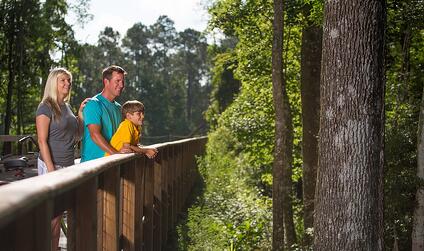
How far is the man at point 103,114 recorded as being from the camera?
5605 millimetres

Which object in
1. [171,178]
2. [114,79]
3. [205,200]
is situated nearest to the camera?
[114,79]

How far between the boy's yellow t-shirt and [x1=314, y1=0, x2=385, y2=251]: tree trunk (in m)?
1.82

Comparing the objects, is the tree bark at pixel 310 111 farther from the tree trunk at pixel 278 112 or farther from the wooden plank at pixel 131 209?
the wooden plank at pixel 131 209

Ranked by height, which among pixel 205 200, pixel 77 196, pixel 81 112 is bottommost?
pixel 205 200

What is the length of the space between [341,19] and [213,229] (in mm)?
5966

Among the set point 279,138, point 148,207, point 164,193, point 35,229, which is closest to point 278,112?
point 279,138

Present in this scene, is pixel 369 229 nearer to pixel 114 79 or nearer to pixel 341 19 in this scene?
pixel 341 19

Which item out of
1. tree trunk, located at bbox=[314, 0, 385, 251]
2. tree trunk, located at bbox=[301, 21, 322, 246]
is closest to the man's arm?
tree trunk, located at bbox=[314, 0, 385, 251]

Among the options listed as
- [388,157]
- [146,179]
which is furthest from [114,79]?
[388,157]

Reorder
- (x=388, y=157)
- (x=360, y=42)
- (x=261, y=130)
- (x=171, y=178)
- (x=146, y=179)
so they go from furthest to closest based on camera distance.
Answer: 1. (x=261, y=130)
2. (x=388, y=157)
3. (x=171, y=178)
4. (x=146, y=179)
5. (x=360, y=42)

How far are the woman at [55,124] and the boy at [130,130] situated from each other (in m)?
0.45

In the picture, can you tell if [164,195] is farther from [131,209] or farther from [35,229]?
[35,229]

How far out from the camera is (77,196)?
9.23 ft

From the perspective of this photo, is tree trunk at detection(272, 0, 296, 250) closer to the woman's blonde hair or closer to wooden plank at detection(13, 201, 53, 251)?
the woman's blonde hair
